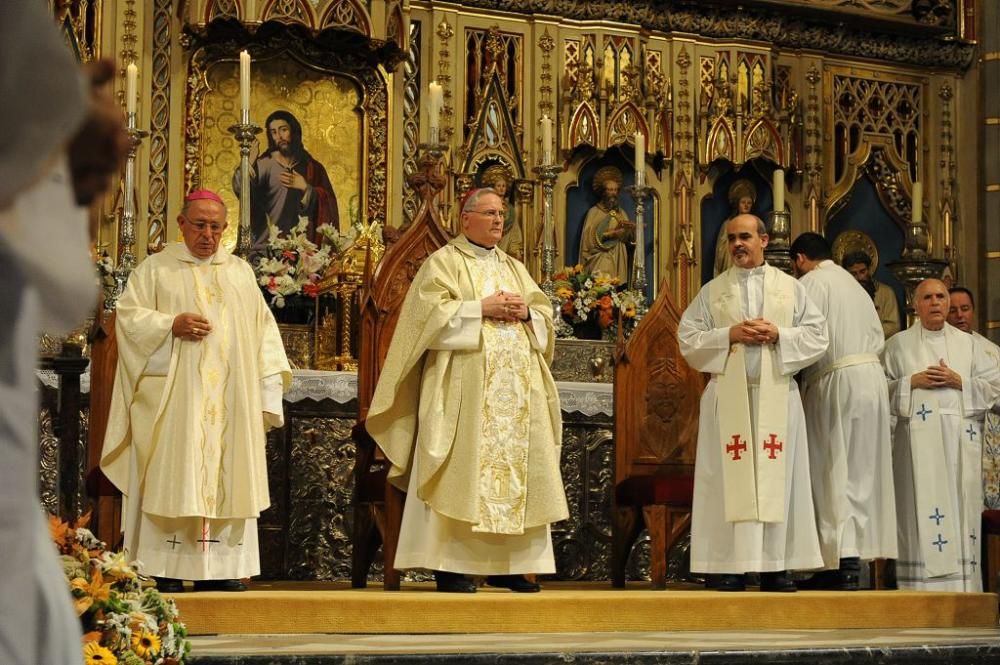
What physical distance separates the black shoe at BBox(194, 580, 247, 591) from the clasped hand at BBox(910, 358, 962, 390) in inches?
158

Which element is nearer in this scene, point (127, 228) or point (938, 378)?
point (938, 378)

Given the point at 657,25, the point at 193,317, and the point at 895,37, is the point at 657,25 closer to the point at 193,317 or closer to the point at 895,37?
the point at 895,37

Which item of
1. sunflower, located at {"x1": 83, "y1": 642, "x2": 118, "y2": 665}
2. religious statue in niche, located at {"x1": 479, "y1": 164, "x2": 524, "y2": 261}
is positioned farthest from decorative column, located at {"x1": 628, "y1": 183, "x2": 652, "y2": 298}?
sunflower, located at {"x1": 83, "y1": 642, "x2": 118, "y2": 665}

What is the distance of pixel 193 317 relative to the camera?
23.5 ft

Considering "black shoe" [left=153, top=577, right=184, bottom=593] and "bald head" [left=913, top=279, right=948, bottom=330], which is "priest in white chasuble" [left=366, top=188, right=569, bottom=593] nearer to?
"black shoe" [left=153, top=577, right=184, bottom=593]

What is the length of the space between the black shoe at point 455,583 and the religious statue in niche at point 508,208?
14.5 feet

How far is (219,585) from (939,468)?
4074 mm

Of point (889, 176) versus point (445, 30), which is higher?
point (445, 30)

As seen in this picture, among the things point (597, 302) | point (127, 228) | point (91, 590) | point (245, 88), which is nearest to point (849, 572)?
point (597, 302)

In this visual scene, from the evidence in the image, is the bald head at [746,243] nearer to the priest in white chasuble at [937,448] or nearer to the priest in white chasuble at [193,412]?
the priest in white chasuble at [937,448]

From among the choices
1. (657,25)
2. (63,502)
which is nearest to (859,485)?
(63,502)

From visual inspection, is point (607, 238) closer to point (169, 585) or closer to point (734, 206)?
point (734, 206)

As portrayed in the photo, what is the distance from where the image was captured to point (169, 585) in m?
7.05

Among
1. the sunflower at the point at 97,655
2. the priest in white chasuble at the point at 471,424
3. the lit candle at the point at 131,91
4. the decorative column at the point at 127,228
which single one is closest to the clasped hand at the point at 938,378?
the priest in white chasuble at the point at 471,424
